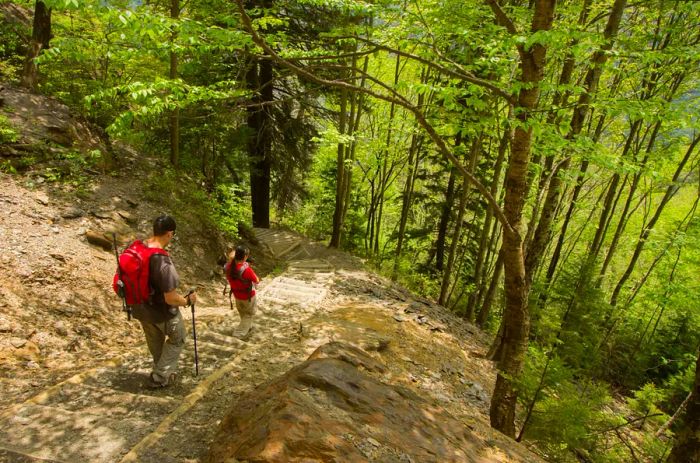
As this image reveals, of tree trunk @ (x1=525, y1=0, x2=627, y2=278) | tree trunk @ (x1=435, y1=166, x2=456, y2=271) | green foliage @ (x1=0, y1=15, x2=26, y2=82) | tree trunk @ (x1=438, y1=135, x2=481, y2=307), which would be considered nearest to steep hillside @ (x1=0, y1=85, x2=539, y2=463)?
tree trunk @ (x1=438, y1=135, x2=481, y2=307)

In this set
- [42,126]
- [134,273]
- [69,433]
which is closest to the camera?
[69,433]

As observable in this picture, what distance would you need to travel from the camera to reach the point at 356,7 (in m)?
8.41

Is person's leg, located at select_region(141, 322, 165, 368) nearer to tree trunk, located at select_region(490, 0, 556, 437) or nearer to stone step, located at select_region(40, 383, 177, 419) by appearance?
stone step, located at select_region(40, 383, 177, 419)

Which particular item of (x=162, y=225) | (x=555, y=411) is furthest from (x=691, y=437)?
(x=162, y=225)

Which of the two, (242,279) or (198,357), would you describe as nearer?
(198,357)

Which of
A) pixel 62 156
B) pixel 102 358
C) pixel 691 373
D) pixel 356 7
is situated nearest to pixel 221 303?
pixel 102 358

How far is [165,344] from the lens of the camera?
4.65 m

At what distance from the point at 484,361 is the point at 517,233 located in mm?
5844

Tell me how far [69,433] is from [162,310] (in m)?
1.45

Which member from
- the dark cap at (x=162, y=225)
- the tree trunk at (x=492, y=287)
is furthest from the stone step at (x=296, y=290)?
the dark cap at (x=162, y=225)

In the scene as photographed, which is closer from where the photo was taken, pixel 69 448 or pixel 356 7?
pixel 69 448

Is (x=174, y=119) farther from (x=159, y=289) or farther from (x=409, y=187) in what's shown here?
(x=409, y=187)

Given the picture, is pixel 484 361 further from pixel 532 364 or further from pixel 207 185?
pixel 207 185

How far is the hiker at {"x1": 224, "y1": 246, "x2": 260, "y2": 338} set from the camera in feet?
21.4
